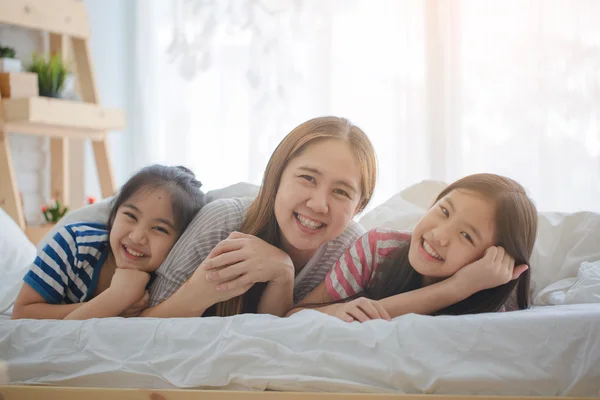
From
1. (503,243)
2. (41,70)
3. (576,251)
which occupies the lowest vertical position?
(576,251)

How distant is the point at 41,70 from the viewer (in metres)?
2.70

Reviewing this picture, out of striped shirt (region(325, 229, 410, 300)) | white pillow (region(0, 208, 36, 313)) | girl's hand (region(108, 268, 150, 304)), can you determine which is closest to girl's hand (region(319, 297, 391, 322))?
striped shirt (region(325, 229, 410, 300))

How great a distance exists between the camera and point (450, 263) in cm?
107

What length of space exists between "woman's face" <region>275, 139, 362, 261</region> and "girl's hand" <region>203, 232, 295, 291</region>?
49mm

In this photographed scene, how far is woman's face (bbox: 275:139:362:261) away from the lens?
113 cm

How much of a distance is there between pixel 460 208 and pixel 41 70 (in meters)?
2.13

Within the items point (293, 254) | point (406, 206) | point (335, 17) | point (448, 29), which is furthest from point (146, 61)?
point (293, 254)

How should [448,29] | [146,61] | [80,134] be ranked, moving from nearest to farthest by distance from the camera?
[448,29]
[80,134]
[146,61]

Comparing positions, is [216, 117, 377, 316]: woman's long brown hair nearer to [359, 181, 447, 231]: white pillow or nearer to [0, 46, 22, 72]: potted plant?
[359, 181, 447, 231]: white pillow

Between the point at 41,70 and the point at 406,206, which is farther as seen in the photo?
the point at 41,70

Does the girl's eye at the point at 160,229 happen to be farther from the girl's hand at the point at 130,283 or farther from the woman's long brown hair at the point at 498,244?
the woman's long brown hair at the point at 498,244

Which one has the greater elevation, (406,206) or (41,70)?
(41,70)

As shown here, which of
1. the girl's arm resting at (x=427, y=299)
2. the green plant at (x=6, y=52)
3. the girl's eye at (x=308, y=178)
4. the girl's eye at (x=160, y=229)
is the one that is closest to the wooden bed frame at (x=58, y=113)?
the green plant at (x=6, y=52)

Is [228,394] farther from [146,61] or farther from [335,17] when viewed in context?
[146,61]
